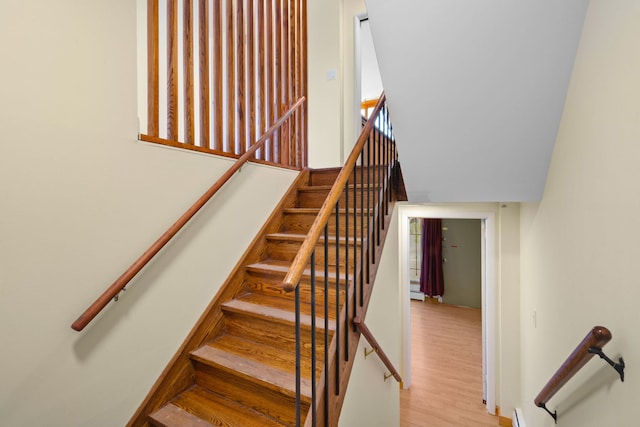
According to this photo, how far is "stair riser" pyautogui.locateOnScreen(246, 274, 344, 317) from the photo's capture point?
74.1 inches

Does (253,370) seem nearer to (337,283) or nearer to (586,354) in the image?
(337,283)

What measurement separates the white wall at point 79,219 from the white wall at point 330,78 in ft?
6.83

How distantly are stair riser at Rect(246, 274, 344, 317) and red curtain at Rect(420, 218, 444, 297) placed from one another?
5605mm

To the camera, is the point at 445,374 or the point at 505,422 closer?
the point at 505,422

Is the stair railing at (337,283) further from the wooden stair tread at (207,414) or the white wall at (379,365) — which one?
the wooden stair tread at (207,414)

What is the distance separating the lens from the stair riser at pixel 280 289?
1.88m

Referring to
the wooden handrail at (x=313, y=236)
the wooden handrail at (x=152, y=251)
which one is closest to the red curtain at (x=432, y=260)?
the wooden handrail at (x=152, y=251)

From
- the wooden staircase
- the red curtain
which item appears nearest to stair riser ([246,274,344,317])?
the wooden staircase

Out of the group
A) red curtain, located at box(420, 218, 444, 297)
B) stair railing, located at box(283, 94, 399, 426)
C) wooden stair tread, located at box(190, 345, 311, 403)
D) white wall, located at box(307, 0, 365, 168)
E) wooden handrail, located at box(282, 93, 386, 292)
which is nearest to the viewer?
wooden handrail, located at box(282, 93, 386, 292)

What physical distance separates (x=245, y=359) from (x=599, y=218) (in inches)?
71.0

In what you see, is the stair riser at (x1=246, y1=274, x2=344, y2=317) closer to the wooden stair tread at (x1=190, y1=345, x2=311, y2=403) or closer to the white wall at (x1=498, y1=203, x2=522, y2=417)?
the wooden stair tread at (x1=190, y1=345, x2=311, y2=403)

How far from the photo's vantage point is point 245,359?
5.63ft

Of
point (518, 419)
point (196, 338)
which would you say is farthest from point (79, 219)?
point (518, 419)

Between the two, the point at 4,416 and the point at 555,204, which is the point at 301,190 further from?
the point at 4,416
